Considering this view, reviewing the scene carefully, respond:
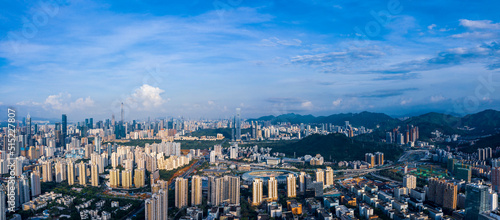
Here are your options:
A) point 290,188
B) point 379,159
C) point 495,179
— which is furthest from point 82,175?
point 495,179

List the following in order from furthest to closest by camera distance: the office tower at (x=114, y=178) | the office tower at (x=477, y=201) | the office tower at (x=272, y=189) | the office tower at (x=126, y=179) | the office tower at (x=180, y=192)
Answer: the office tower at (x=114, y=178)
the office tower at (x=126, y=179)
the office tower at (x=272, y=189)
the office tower at (x=180, y=192)
the office tower at (x=477, y=201)

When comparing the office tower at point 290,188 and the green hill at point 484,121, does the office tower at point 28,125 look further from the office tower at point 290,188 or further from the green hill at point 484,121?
the green hill at point 484,121

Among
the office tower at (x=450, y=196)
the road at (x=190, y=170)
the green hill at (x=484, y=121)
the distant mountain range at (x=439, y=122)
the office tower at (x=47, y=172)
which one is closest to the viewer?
the office tower at (x=450, y=196)

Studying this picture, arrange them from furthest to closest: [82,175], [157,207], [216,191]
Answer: [82,175]
[216,191]
[157,207]

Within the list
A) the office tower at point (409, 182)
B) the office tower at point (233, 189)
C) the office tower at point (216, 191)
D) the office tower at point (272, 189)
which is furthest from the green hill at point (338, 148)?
the office tower at point (216, 191)

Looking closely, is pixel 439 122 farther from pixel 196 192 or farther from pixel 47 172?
pixel 47 172

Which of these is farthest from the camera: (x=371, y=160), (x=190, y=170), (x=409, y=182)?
(x=371, y=160)

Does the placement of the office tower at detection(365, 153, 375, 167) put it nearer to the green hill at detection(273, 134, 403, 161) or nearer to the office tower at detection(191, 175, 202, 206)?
the green hill at detection(273, 134, 403, 161)
